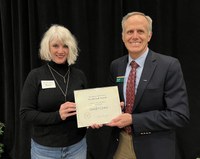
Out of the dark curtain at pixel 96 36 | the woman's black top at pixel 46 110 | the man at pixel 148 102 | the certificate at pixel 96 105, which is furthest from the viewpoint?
the dark curtain at pixel 96 36

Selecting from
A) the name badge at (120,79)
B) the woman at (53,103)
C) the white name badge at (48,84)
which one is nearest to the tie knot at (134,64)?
the name badge at (120,79)

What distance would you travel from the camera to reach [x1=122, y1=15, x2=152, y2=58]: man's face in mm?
1848

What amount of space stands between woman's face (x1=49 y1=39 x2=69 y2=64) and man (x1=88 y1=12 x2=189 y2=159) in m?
0.55

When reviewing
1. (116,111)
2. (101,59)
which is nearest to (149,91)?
(116,111)

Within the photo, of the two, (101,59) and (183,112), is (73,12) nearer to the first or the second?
(101,59)

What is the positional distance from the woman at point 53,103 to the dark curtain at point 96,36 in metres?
1.17

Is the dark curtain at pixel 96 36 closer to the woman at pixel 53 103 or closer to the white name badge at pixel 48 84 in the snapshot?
the woman at pixel 53 103

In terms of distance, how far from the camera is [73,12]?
10.7 ft

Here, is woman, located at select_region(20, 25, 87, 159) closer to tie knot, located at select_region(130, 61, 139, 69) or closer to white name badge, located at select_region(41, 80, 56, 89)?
white name badge, located at select_region(41, 80, 56, 89)

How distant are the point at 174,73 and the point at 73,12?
1.92m

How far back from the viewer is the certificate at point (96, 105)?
190cm

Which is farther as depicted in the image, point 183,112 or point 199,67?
point 199,67

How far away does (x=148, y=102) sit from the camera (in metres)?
1.81

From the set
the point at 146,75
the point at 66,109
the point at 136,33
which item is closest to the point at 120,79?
the point at 146,75
